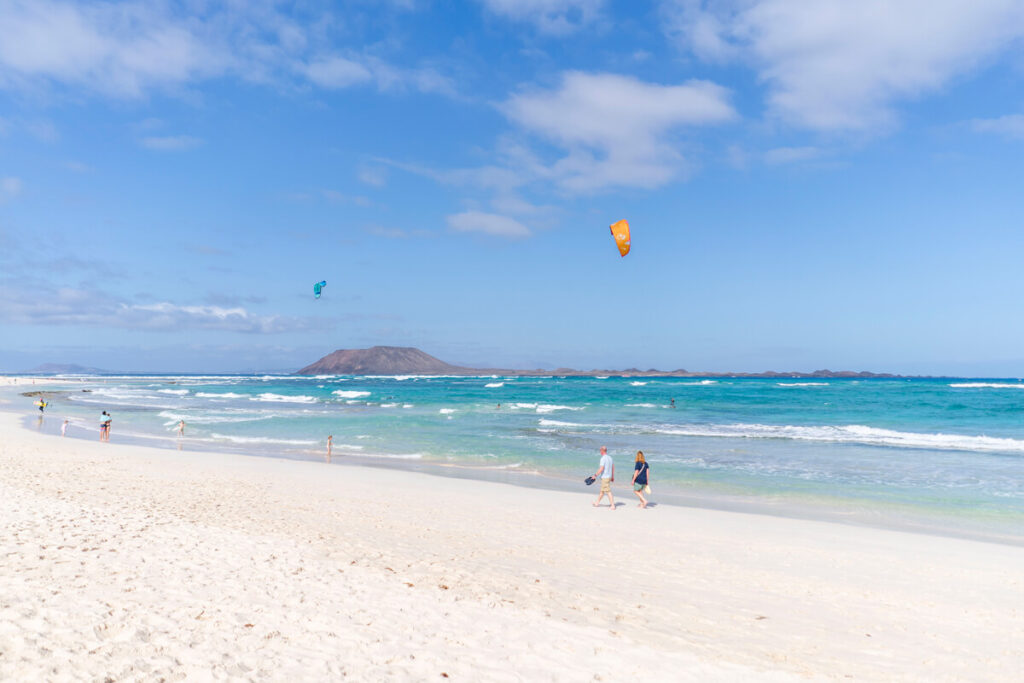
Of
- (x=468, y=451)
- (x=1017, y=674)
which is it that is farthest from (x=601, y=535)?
(x=468, y=451)

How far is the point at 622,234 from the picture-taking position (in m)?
17.9

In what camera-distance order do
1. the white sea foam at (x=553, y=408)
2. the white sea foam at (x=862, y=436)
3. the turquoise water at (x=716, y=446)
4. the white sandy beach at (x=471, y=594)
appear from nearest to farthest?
the white sandy beach at (x=471, y=594), the turquoise water at (x=716, y=446), the white sea foam at (x=862, y=436), the white sea foam at (x=553, y=408)

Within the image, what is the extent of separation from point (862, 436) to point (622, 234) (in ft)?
60.9

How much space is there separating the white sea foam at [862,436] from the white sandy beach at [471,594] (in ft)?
56.3

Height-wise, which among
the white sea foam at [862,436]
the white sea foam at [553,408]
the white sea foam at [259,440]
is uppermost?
the white sea foam at [862,436]

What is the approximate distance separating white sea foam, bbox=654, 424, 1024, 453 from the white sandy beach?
17.1m

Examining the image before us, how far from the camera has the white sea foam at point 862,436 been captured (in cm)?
2475

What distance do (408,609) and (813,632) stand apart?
14.0ft

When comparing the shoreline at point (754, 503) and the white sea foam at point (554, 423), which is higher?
the shoreline at point (754, 503)

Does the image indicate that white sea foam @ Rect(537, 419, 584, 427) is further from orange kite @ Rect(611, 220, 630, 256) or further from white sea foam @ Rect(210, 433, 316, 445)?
orange kite @ Rect(611, 220, 630, 256)

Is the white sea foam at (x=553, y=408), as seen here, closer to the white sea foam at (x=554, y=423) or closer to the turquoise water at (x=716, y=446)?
the turquoise water at (x=716, y=446)

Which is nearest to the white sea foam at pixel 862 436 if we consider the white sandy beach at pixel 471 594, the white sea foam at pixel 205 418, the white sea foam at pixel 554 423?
the white sea foam at pixel 554 423

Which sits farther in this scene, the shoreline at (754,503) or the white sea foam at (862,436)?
the white sea foam at (862,436)

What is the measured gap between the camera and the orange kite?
17.8 metres
